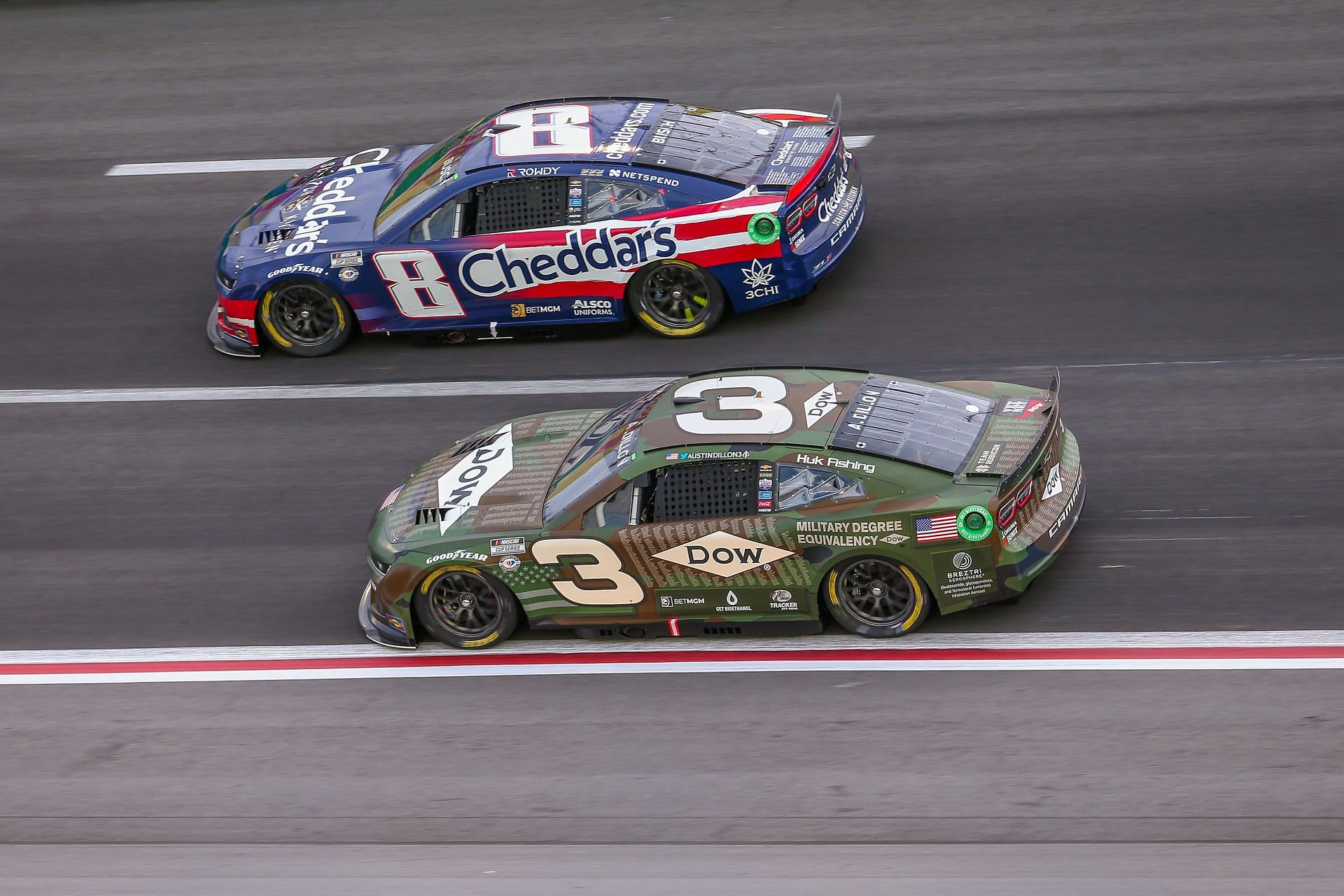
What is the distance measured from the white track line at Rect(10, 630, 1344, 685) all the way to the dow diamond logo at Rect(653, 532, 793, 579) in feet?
2.05

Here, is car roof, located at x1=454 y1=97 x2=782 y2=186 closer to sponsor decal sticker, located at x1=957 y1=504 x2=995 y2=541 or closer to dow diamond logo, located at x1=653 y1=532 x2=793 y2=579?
dow diamond logo, located at x1=653 y1=532 x2=793 y2=579

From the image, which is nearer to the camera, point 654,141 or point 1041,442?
point 1041,442

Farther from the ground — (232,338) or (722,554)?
(232,338)

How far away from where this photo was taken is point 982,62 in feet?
51.9

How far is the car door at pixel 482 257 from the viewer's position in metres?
12.1

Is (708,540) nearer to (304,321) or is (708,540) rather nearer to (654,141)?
(654,141)

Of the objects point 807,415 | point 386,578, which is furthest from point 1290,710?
point 386,578

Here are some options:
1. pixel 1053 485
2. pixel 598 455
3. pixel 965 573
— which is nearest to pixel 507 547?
pixel 598 455

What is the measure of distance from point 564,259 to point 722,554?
4055 millimetres

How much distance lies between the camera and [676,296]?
40.3 ft

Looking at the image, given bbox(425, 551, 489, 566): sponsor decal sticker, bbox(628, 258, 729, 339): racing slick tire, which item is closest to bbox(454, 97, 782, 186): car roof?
bbox(628, 258, 729, 339): racing slick tire

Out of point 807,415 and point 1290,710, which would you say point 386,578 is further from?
point 1290,710

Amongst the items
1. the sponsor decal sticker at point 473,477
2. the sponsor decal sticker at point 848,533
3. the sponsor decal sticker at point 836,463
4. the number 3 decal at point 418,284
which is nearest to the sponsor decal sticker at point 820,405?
the sponsor decal sticker at point 836,463

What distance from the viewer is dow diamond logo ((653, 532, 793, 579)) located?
8.70 meters
